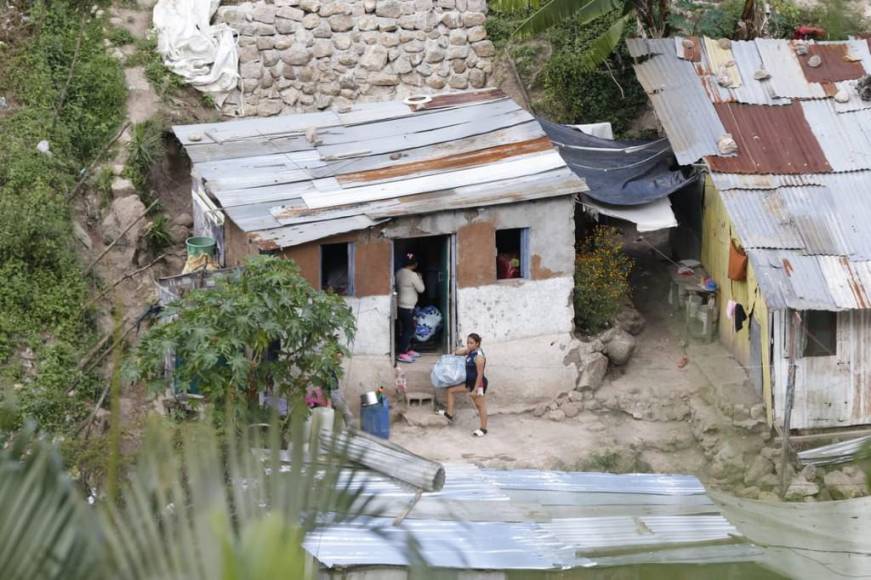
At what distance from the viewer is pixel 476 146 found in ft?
47.0

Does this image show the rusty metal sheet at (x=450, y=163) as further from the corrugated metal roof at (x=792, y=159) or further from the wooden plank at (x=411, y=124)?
the corrugated metal roof at (x=792, y=159)

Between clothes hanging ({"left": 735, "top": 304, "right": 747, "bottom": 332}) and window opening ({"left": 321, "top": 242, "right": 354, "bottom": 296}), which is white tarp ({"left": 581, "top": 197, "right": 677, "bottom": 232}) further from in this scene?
window opening ({"left": 321, "top": 242, "right": 354, "bottom": 296})

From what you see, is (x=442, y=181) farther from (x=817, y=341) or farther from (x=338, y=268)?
(x=817, y=341)

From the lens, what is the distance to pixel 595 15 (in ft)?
51.7

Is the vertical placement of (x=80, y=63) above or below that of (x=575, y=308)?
A: above

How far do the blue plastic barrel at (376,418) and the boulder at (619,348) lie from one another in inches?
112

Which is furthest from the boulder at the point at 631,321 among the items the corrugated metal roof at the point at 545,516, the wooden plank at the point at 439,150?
the corrugated metal roof at the point at 545,516

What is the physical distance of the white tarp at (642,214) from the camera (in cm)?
1427

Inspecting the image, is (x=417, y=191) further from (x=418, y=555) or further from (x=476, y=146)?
(x=418, y=555)

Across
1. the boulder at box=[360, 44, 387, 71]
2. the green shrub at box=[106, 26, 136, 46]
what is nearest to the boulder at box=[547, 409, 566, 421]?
the boulder at box=[360, 44, 387, 71]

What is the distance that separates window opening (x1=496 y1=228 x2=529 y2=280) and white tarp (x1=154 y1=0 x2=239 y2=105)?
184 inches

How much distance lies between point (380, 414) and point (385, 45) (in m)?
6.53

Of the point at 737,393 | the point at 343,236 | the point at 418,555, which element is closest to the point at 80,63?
the point at 343,236

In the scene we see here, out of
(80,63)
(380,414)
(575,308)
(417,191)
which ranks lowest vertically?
(380,414)
